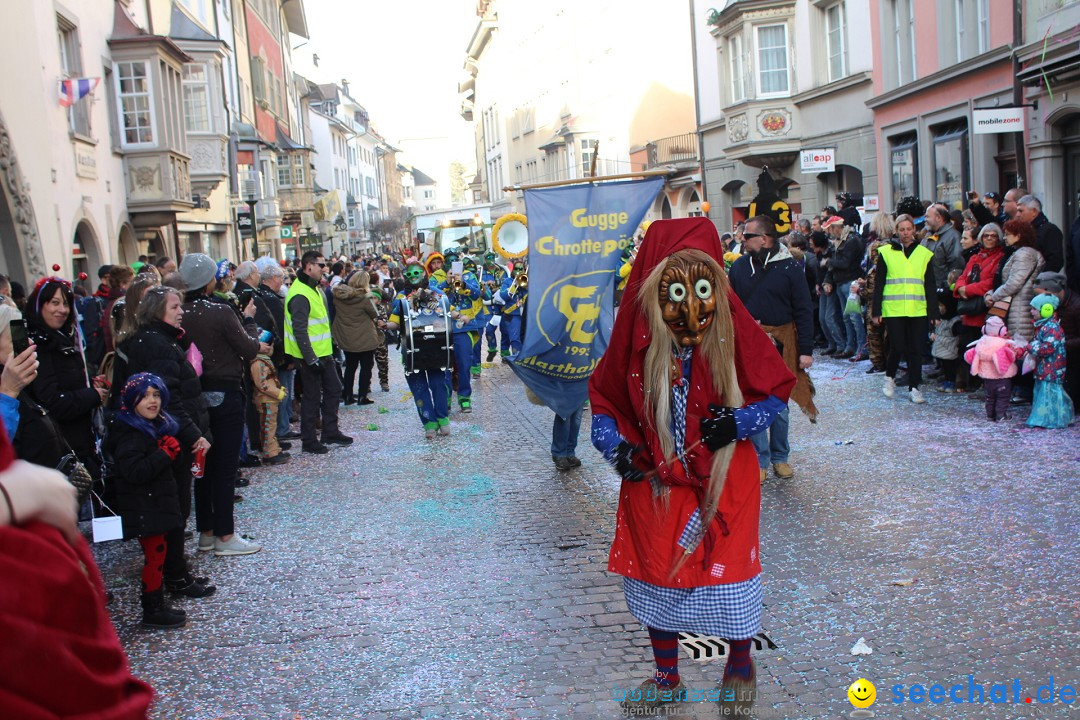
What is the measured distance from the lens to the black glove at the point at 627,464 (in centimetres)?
379

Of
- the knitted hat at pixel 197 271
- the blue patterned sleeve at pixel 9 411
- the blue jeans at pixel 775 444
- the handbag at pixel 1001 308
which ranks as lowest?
the blue jeans at pixel 775 444

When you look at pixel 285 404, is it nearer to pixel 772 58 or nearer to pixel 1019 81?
pixel 1019 81

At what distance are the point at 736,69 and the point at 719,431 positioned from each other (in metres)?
26.0

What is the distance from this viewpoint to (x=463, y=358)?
1216 centimetres

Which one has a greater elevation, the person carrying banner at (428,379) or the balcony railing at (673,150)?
the balcony railing at (673,150)

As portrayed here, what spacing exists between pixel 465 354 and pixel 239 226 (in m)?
18.3

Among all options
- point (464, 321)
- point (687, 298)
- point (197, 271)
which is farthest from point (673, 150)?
point (687, 298)

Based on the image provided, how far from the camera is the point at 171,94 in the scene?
22.1 meters

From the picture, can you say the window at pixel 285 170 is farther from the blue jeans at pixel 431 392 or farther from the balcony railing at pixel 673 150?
the blue jeans at pixel 431 392

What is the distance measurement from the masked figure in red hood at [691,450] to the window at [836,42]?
72.0 feet

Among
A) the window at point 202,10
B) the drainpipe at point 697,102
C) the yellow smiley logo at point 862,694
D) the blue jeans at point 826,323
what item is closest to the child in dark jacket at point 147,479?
the yellow smiley logo at point 862,694

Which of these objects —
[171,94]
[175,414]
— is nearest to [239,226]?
[171,94]

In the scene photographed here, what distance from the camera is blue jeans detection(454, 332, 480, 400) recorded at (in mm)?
12000

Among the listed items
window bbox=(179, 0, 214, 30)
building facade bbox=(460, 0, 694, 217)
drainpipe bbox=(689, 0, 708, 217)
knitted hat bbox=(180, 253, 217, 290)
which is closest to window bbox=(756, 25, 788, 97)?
drainpipe bbox=(689, 0, 708, 217)
